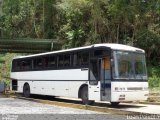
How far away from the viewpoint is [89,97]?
1958 cm

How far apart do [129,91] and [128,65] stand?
4.05 feet

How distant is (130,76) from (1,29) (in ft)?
94.6

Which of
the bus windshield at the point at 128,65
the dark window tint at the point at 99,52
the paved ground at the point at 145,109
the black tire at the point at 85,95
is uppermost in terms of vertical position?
the dark window tint at the point at 99,52

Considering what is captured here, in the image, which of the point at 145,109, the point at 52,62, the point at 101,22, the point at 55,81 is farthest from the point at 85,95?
the point at 101,22

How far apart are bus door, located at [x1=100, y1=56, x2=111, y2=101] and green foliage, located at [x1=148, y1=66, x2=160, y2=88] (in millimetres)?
8099

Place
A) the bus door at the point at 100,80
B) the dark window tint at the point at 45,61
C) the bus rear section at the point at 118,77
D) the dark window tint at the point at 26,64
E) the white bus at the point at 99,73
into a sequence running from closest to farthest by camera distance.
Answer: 1. the bus rear section at the point at 118,77
2. the white bus at the point at 99,73
3. the bus door at the point at 100,80
4. the dark window tint at the point at 45,61
5. the dark window tint at the point at 26,64

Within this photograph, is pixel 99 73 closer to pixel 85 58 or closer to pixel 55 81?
pixel 85 58

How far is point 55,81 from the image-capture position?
2308 cm

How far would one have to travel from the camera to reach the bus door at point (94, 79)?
752 inches

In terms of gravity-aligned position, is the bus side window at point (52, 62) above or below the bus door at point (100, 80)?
above

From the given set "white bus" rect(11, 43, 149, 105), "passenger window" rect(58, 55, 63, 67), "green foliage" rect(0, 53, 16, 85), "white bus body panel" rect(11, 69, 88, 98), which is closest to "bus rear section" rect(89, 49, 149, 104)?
"white bus" rect(11, 43, 149, 105)

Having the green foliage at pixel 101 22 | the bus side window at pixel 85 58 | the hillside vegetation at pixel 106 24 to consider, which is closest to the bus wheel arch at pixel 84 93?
the bus side window at pixel 85 58

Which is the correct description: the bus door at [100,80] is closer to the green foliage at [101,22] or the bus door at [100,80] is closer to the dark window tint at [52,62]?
the dark window tint at [52,62]

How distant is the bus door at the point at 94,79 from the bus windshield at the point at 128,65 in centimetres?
111
